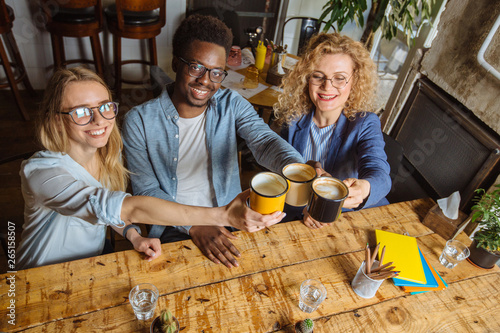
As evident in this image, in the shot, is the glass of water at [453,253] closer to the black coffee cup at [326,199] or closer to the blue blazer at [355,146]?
the blue blazer at [355,146]

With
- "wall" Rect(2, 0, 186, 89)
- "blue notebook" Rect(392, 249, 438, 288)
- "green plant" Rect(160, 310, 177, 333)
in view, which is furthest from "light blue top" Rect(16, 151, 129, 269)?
"wall" Rect(2, 0, 186, 89)

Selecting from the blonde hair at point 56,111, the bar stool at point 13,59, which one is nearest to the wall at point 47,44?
the bar stool at point 13,59

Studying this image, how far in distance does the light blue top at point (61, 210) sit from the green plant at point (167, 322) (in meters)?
0.35

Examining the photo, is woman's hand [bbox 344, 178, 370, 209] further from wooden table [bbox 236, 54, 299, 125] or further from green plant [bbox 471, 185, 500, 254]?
wooden table [bbox 236, 54, 299, 125]

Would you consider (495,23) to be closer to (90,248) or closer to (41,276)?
(90,248)

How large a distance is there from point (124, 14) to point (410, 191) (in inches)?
119

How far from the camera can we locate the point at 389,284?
1344 mm

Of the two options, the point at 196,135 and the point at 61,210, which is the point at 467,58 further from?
the point at 61,210

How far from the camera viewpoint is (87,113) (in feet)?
4.27

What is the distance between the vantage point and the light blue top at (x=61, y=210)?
1157 millimetres

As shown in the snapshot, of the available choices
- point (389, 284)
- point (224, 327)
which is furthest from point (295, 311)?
point (389, 284)

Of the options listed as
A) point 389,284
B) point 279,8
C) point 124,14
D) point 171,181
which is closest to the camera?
point 389,284

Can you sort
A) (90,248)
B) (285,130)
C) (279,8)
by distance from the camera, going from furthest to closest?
(279,8) → (285,130) → (90,248)

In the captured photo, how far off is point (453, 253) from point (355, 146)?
686mm
